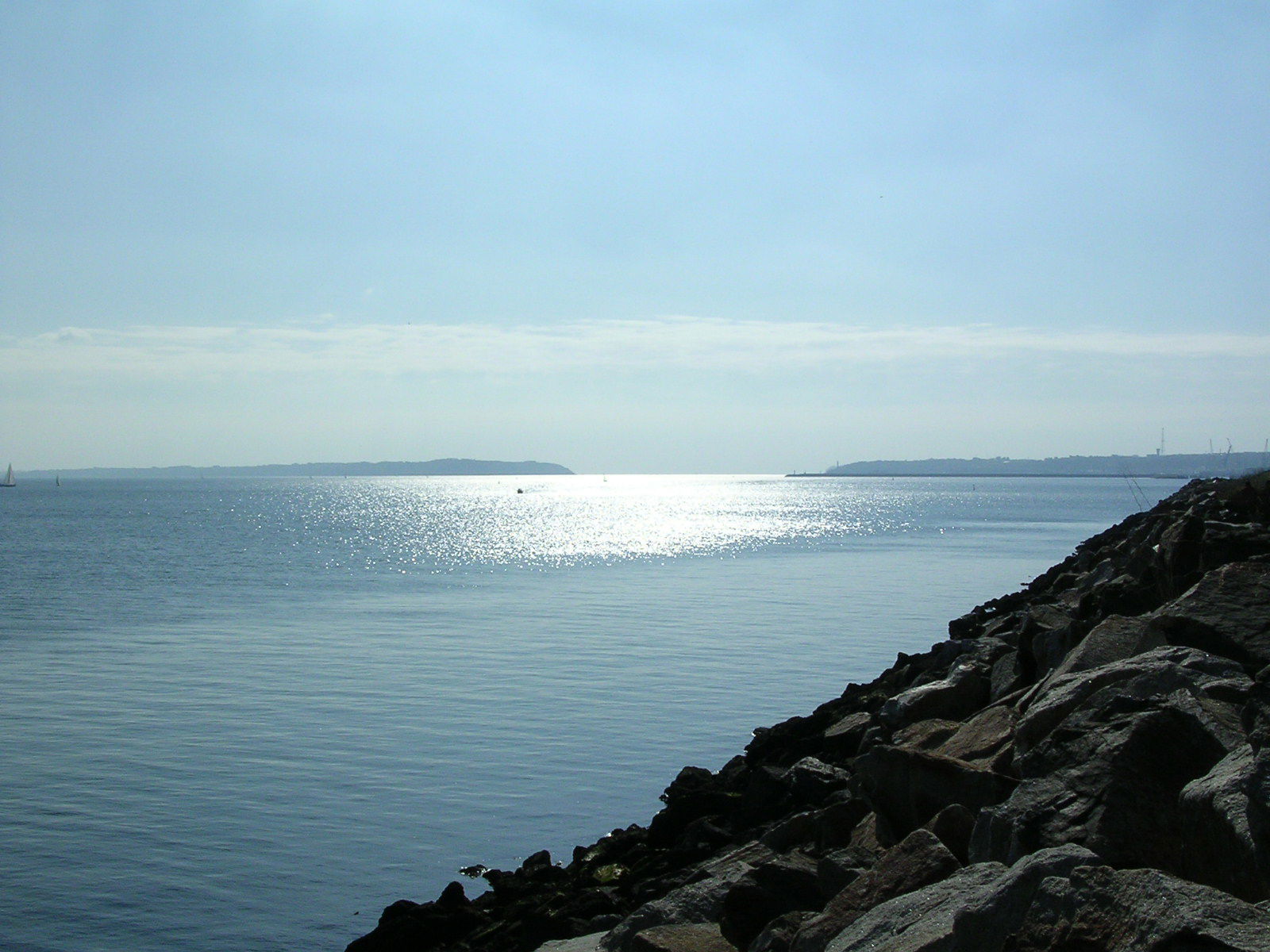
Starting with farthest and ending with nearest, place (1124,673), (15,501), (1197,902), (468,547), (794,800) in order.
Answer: (15,501) → (468,547) → (794,800) → (1124,673) → (1197,902)

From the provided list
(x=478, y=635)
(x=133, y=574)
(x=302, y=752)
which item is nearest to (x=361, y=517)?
(x=133, y=574)

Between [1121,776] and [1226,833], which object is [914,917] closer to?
[1121,776]

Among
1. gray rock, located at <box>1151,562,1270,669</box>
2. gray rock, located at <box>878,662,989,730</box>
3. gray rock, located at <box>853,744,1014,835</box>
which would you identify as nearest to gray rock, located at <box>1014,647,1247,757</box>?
gray rock, located at <box>853,744,1014,835</box>

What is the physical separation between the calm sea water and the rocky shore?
5.49 ft

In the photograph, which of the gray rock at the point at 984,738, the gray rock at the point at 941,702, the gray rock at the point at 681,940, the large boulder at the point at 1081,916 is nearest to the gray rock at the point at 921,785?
the gray rock at the point at 984,738

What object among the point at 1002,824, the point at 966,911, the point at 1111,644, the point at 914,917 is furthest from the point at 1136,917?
the point at 1111,644

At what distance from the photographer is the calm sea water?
9969mm

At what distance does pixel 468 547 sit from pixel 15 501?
3928 inches

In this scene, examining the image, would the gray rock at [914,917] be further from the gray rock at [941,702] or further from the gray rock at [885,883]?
the gray rock at [941,702]

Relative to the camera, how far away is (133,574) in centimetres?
4088

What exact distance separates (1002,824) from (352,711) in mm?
12451

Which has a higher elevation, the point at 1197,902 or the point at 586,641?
the point at 1197,902

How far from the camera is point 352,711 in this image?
16.3m

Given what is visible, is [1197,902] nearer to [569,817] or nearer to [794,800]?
[794,800]
